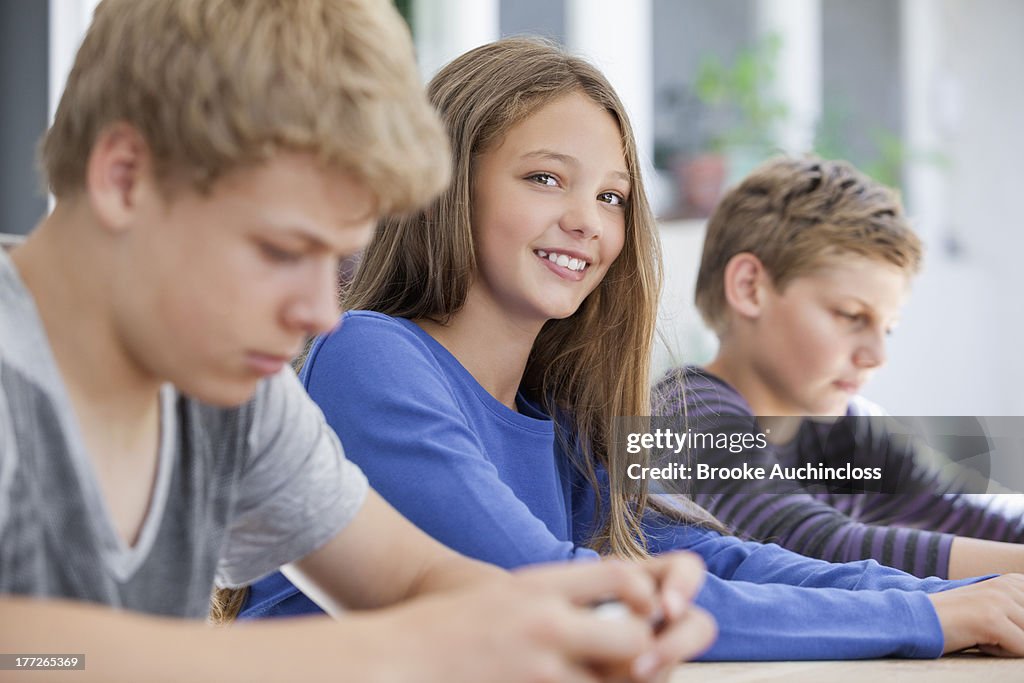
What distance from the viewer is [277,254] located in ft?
1.94

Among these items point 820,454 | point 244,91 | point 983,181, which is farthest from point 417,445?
point 983,181

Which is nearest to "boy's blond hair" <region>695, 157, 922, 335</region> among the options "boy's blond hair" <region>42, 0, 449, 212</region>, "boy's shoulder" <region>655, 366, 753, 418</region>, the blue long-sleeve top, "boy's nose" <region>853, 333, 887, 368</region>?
"boy's nose" <region>853, 333, 887, 368</region>

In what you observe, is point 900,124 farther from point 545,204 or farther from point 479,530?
point 479,530

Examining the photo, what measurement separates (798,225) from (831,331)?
178mm

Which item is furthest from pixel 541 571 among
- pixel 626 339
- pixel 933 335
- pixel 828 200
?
pixel 933 335

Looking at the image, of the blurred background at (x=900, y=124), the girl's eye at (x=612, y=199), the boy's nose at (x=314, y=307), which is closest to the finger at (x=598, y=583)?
the boy's nose at (x=314, y=307)

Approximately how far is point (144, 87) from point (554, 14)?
3.88 metres

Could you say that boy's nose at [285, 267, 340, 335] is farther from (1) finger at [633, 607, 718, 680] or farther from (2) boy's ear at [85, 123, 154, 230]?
(1) finger at [633, 607, 718, 680]

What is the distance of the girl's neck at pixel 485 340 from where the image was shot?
1.26 metres

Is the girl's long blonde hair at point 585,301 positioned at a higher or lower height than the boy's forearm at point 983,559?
higher

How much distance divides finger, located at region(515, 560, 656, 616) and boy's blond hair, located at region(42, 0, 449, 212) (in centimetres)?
23

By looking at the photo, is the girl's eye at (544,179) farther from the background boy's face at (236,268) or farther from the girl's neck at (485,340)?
the background boy's face at (236,268)

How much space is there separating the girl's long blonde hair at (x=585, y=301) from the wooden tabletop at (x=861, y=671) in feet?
1.12

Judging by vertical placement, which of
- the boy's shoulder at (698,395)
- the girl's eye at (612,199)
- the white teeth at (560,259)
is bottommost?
the boy's shoulder at (698,395)
